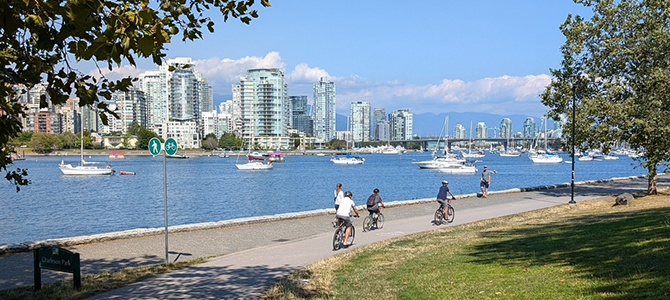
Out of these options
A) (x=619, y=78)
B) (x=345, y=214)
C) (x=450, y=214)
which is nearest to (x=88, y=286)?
(x=345, y=214)

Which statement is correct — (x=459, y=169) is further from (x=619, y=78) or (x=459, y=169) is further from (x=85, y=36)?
(x=85, y=36)

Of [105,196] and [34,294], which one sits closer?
[34,294]

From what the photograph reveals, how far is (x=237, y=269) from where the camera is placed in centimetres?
1298

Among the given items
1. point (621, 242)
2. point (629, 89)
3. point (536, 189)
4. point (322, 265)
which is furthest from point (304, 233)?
point (536, 189)

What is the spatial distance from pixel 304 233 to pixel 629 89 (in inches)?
733

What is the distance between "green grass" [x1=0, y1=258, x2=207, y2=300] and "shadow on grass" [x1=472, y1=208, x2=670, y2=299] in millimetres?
6719

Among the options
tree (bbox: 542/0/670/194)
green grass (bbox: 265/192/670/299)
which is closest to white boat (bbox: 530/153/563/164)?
tree (bbox: 542/0/670/194)

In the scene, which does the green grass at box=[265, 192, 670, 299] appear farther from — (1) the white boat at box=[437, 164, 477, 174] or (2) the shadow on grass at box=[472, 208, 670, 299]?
(1) the white boat at box=[437, 164, 477, 174]

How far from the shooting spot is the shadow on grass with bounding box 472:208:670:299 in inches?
331

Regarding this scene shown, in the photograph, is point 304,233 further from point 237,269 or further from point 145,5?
point 145,5

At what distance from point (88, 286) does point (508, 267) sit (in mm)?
7450

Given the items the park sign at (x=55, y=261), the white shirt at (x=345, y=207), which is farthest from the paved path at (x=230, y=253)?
the white shirt at (x=345, y=207)

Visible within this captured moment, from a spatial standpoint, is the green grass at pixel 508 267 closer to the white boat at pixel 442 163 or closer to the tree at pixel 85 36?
the tree at pixel 85 36

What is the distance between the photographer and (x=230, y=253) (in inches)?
627
